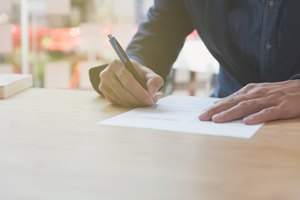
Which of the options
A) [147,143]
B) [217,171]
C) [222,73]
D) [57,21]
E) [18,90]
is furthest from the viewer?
[57,21]

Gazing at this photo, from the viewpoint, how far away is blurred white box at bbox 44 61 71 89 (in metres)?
3.32

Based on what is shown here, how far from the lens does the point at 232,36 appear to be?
1.33 m

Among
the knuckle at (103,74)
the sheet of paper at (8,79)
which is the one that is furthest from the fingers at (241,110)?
the sheet of paper at (8,79)

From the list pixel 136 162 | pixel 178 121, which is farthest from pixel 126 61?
pixel 136 162

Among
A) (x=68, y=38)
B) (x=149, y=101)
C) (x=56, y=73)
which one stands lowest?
(x=56, y=73)

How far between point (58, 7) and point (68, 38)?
23 centimetres

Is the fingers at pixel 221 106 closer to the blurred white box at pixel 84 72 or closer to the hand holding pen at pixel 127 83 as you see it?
the hand holding pen at pixel 127 83

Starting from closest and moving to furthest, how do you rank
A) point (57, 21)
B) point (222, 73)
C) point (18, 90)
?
1. point (18, 90)
2. point (222, 73)
3. point (57, 21)

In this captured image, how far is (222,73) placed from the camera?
59.8 inches

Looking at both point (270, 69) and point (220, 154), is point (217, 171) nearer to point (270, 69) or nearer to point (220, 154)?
point (220, 154)

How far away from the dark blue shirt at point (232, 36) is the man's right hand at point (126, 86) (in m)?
0.25

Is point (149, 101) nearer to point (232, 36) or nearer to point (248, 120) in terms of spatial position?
point (248, 120)

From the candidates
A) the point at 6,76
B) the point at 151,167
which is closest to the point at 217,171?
the point at 151,167

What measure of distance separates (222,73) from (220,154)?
2.78 ft
